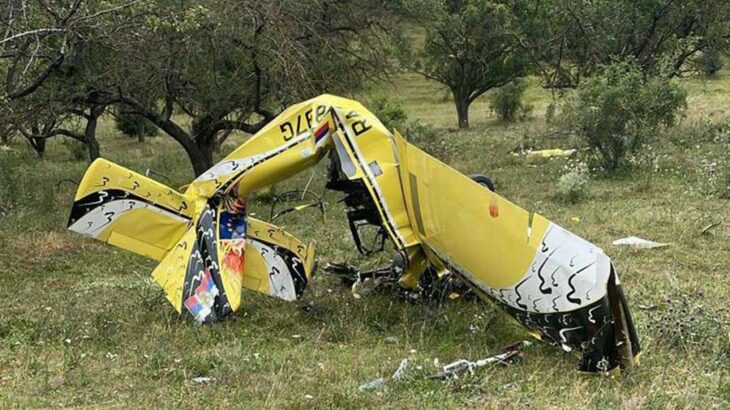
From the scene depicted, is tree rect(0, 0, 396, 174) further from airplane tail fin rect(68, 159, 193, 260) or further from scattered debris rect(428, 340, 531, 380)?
scattered debris rect(428, 340, 531, 380)

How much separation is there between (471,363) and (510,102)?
25.3 metres

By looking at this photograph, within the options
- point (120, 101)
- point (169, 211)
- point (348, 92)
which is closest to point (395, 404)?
point (169, 211)

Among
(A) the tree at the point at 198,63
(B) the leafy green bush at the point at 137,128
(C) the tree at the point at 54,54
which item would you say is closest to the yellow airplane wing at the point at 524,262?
(C) the tree at the point at 54,54

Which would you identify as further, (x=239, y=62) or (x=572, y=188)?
(x=239, y=62)

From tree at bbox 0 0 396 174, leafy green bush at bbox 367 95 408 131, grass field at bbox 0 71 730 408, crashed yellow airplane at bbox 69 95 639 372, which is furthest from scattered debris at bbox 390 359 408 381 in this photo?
leafy green bush at bbox 367 95 408 131

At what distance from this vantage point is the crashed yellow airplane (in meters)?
5.36

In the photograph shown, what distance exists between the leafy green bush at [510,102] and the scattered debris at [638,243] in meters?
20.1

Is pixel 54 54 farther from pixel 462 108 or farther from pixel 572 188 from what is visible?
pixel 462 108

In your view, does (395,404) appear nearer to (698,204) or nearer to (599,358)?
(599,358)

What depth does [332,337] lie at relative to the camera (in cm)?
655

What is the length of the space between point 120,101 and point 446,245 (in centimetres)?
1027

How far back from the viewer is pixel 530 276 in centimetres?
554

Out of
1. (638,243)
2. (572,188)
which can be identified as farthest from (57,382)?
(572,188)

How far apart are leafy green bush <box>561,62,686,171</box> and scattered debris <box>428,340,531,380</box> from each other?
1082 cm
